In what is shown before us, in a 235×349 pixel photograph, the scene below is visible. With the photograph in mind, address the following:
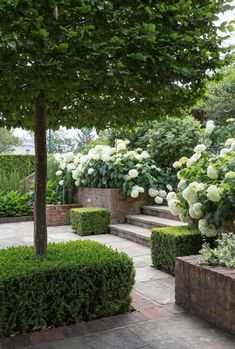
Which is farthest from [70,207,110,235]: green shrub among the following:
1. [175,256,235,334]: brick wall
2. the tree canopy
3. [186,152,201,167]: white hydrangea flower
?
the tree canopy

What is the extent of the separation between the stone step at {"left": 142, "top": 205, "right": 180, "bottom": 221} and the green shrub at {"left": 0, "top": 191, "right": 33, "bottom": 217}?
10.0 ft

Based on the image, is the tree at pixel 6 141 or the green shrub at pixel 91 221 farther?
the tree at pixel 6 141

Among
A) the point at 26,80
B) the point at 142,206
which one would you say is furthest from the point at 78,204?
the point at 26,80

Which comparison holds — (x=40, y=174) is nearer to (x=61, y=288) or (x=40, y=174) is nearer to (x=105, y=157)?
(x=61, y=288)

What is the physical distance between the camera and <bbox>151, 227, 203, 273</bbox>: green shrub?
4086 millimetres

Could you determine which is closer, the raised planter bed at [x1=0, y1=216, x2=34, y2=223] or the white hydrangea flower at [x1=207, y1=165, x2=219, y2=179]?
the white hydrangea flower at [x1=207, y1=165, x2=219, y2=179]

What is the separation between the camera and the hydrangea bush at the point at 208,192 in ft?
12.3

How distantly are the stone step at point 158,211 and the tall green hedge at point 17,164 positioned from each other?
493cm

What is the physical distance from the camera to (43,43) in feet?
6.63

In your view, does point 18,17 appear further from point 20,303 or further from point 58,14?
point 20,303

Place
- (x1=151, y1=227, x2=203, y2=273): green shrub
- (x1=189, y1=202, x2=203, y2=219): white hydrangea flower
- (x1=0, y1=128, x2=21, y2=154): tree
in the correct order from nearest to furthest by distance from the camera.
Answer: (x1=189, y1=202, x2=203, y2=219): white hydrangea flower → (x1=151, y1=227, x2=203, y2=273): green shrub → (x1=0, y1=128, x2=21, y2=154): tree

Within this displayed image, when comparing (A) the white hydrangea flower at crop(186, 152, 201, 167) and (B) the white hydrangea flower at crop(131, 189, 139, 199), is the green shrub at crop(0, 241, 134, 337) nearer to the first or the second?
(A) the white hydrangea flower at crop(186, 152, 201, 167)

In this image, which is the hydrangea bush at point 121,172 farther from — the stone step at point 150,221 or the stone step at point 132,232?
the stone step at point 132,232

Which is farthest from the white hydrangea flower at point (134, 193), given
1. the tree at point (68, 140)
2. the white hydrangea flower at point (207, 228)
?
the white hydrangea flower at point (207, 228)
